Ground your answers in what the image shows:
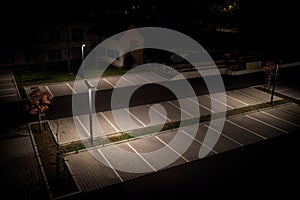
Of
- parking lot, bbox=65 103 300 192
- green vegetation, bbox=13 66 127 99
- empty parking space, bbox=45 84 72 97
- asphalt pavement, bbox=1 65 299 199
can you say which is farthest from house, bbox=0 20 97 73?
parking lot, bbox=65 103 300 192

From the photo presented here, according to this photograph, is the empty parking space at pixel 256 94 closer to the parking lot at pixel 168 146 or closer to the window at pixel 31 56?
the parking lot at pixel 168 146

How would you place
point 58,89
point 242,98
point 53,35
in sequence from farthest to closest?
point 53,35 < point 58,89 < point 242,98

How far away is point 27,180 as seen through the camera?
13461 millimetres

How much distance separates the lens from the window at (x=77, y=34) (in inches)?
1470

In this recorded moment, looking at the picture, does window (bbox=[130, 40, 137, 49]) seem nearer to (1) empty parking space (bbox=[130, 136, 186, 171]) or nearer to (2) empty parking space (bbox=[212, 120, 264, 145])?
(2) empty parking space (bbox=[212, 120, 264, 145])

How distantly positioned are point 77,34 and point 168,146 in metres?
26.1

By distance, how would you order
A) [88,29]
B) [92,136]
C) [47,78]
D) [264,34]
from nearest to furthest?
[92,136], [47,78], [264,34], [88,29]

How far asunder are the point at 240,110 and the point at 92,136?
1194 cm

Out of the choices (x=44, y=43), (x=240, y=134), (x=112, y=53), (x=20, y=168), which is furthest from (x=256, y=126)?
(x=44, y=43)

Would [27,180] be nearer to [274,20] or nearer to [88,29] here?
[88,29]

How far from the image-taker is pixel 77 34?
123 ft

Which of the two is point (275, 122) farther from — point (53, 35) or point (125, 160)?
point (53, 35)

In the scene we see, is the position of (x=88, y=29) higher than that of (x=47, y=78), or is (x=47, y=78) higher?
(x=88, y=29)

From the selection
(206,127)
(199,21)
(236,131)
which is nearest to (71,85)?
(206,127)
